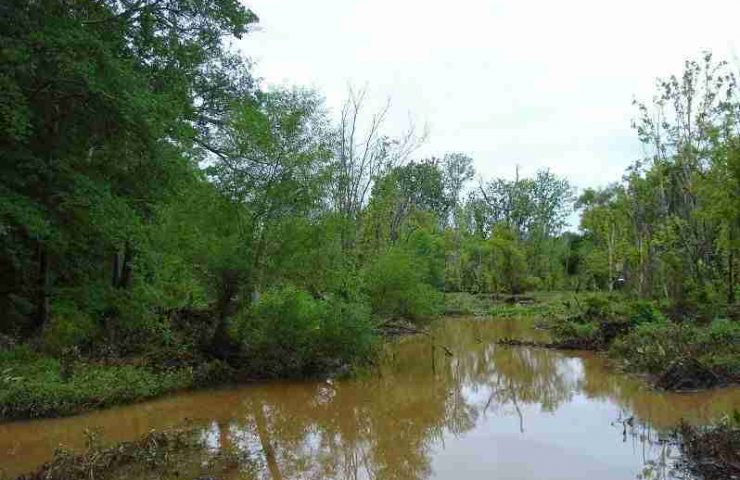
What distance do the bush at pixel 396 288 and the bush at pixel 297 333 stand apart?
3522 millimetres

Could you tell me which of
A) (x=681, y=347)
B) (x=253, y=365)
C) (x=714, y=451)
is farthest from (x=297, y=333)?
(x=714, y=451)

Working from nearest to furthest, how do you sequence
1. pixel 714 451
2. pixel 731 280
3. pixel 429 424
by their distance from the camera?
pixel 714 451 → pixel 429 424 → pixel 731 280

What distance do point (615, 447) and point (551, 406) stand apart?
9.75 ft

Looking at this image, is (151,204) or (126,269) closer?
(151,204)

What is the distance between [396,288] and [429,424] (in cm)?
779

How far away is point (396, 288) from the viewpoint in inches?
688

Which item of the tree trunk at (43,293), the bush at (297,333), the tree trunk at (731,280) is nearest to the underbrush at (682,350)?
the tree trunk at (731,280)

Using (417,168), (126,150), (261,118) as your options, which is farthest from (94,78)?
(417,168)

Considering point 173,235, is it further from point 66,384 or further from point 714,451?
point 714,451

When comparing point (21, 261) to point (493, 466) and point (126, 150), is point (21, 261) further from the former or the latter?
point (493, 466)

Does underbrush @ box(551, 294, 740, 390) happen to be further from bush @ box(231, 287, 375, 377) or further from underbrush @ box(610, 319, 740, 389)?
bush @ box(231, 287, 375, 377)

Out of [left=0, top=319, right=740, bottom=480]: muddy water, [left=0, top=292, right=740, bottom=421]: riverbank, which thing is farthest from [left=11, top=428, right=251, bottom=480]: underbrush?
[left=0, top=292, right=740, bottom=421]: riverbank

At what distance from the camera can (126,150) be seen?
13.1 m

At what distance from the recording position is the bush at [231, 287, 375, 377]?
13.0 m
